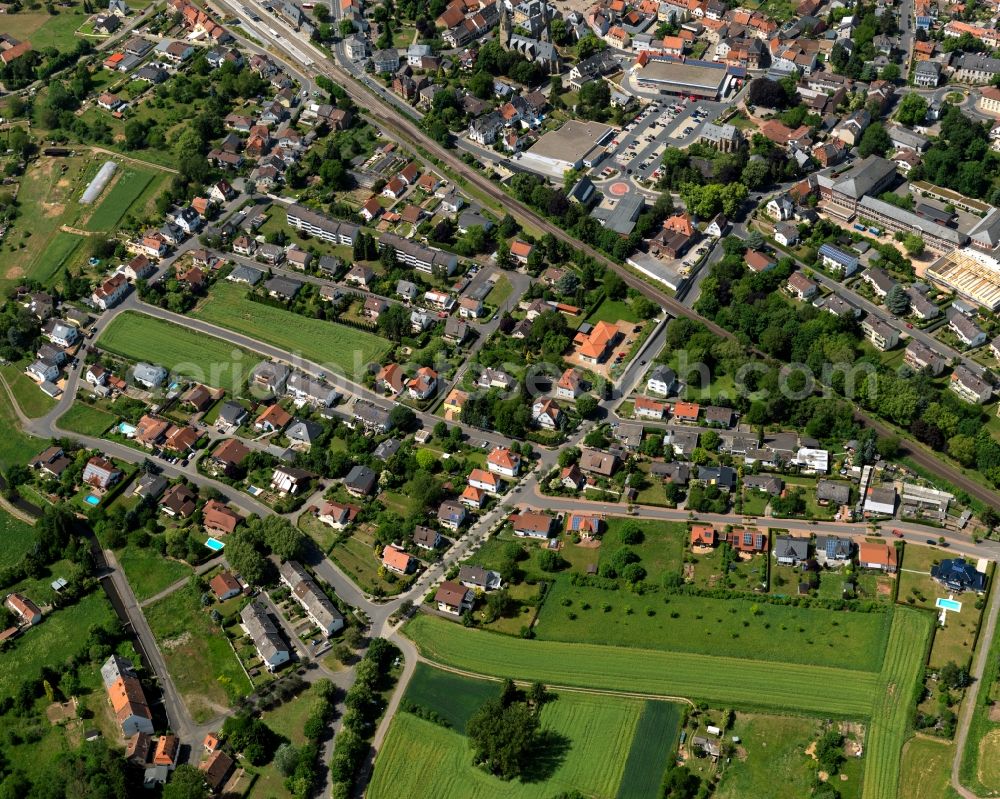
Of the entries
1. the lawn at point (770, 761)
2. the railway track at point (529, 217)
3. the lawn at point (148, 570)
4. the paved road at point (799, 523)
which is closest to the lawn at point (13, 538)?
the lawn at point (148, 570)

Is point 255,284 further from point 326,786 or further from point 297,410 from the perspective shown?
point 326,786

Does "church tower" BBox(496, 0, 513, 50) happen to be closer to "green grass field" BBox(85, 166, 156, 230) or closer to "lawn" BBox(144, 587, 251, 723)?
"green grass field" BBox(85, 166, 156, 230)

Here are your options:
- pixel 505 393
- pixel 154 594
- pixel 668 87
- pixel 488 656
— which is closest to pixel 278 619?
pixel 154 594

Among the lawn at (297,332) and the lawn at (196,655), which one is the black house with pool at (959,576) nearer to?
the lawn at (196,655)

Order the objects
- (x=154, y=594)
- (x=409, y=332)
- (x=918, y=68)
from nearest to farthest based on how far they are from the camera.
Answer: (x=154, y=594) → (x=409, y=332) → (x=918, y=68)

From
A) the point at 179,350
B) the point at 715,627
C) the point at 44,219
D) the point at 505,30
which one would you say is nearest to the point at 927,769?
the point at 715,627
